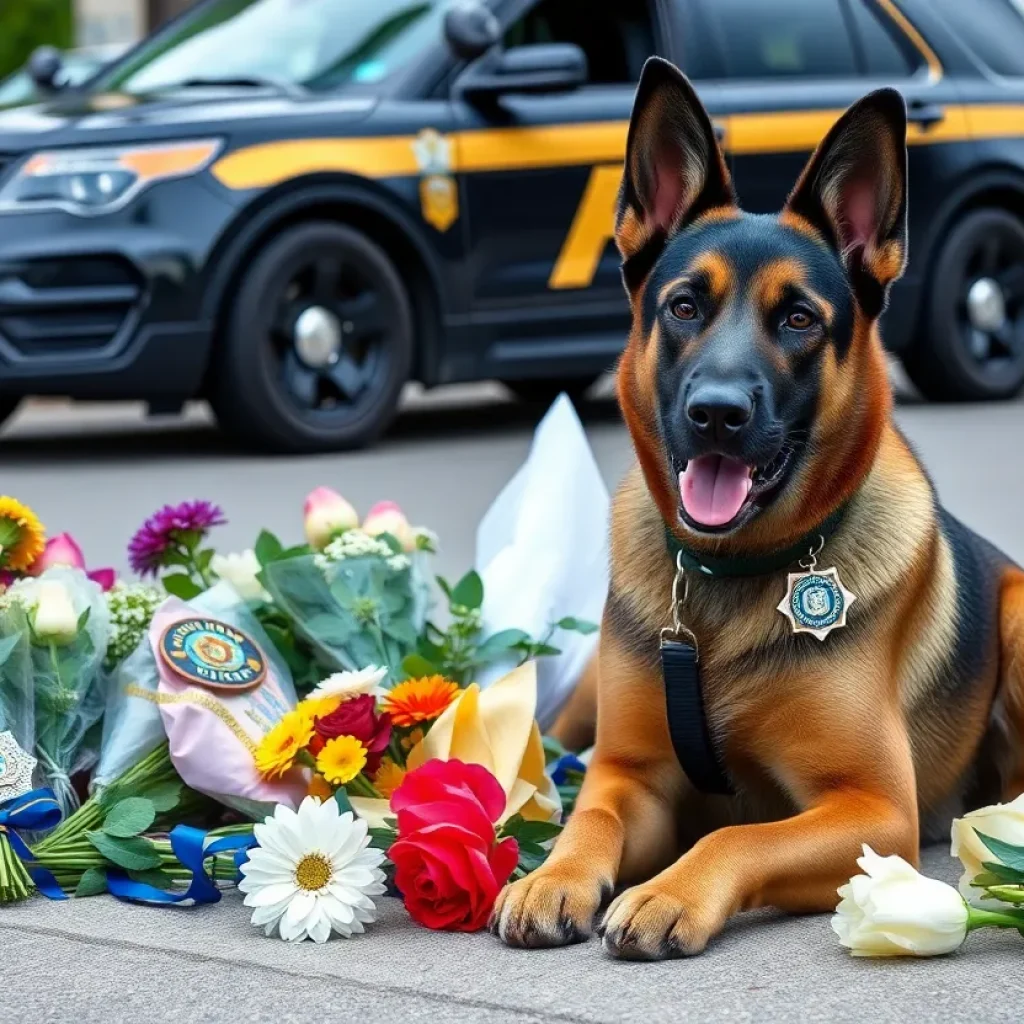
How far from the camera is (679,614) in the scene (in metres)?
3.78

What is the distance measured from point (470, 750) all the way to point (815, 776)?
683 millimetres

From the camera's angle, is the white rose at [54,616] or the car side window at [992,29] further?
the car side window at [992,29]

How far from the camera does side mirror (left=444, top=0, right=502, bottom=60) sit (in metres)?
8.77

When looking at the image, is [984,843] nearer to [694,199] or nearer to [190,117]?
[694,199]

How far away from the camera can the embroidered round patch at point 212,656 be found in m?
3.98

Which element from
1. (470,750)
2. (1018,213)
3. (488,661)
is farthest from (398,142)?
(470,750)

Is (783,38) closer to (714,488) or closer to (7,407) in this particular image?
(7,407)

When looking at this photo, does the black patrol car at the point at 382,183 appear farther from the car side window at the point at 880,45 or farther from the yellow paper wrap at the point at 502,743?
the yellow paper wrap at the point at 502,743

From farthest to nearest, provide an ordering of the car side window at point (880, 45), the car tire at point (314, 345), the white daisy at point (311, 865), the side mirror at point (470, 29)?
the car side window at point (880, 45)
the side mirror at point (470, 29)
the car tire at point (314, 345)
the white daisy at point (311, 865)

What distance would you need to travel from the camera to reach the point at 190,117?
862cm

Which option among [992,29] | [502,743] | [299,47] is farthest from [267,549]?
[992,29]

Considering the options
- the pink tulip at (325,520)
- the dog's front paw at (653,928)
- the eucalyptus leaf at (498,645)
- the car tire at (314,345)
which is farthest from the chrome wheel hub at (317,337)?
the dog's front paw at (653,928)

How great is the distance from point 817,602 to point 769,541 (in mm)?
144

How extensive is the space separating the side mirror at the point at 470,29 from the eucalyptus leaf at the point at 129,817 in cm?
562
